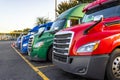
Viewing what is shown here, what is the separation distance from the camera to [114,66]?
19.8ft

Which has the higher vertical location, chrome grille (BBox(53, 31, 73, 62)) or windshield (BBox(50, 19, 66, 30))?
windshield (BBox(50, 19, 66, 30))

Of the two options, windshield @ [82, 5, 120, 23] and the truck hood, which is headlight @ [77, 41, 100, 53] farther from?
the truck hood

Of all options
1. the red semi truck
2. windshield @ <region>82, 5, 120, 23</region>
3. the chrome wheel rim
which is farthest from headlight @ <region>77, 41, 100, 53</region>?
windshield @ <region>82, 5, 120, 23</region>

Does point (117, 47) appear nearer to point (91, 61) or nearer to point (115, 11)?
point (91, 61)

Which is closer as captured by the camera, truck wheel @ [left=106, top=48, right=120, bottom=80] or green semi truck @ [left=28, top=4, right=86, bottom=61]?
truck wheel @ [left=106, top=48, right=120, bottom=80]

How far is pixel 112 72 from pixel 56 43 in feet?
6.43

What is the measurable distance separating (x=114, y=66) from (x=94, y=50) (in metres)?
0.67

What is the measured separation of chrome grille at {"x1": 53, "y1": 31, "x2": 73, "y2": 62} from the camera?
650 centimetres

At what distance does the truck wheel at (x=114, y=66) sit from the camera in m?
5.95

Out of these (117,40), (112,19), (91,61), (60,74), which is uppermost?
(112,19)

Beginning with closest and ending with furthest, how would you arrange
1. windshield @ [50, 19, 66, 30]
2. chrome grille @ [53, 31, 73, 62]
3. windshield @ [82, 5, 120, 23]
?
chrome grille @ [53, 31, 73, 62]
windshield @ [82, 5, 120, 23]
windshield @ [50, 19, 66, 30]

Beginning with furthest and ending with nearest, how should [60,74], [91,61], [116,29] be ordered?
[60,74] → [116,29] → [91,61]

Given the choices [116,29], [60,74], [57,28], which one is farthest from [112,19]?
[57,28]

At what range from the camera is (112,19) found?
644 cm
